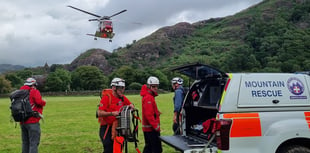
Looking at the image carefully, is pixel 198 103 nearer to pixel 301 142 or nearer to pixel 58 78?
pixel 301 142

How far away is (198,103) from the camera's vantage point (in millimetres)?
7062

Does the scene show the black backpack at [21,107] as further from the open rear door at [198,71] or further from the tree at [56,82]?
the tree at [56,82]

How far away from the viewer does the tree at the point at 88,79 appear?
11406 cm

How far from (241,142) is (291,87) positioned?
1373 millimetres

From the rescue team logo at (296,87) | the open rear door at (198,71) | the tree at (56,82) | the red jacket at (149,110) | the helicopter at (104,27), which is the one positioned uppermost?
the helicopter at (104,27)

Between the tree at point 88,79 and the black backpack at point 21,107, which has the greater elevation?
the tree at point 88,79

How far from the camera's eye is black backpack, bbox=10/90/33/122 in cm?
678

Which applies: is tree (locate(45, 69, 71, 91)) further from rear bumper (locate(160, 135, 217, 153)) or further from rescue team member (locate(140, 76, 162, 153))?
rear bumper (locate(160, 135, 217, 153))

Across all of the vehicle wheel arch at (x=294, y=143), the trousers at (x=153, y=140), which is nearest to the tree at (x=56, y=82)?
the trousers at (x=153, y=140)

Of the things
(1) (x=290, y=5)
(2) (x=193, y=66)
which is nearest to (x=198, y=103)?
(2) (x=193, y=66)

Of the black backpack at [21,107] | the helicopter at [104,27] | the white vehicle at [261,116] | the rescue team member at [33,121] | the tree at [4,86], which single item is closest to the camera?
the white vehicle at [261,116]

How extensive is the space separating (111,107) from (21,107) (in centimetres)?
199

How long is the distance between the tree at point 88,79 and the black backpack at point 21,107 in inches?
4184

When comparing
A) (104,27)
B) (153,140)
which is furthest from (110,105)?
(104,27)
